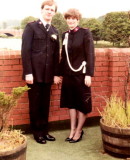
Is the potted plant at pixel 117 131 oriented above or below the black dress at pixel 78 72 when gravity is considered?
below

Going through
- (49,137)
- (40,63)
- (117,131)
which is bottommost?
→ (49,137)

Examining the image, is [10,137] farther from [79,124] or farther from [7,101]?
[79,124]

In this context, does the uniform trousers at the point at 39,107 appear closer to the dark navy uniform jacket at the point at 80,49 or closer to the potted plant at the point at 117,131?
the dark navy uniform jacket at the point at 80,49

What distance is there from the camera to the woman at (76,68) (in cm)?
442

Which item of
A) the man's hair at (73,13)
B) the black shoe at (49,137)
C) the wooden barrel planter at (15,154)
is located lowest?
the black shoe at (49,137)

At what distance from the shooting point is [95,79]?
5.28m

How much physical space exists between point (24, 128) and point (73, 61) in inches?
52.7

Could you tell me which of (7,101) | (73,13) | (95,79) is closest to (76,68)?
(73,13)

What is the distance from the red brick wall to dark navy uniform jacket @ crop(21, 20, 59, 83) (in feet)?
1.33

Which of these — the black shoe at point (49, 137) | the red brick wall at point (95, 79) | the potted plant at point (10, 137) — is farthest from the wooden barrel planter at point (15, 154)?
the red brick wall at point (95, 79)

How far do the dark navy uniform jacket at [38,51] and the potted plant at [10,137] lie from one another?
1.09 meters

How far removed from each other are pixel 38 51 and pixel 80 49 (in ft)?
1.87

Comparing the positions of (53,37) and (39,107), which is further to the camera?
(39,107)

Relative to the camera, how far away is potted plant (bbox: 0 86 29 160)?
3.16 meters
